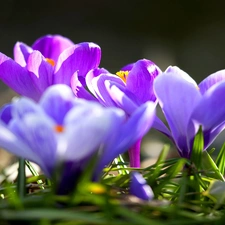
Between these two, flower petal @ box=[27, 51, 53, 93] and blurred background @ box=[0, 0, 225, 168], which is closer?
flower petal @ box=[27, 51, 53, 93]

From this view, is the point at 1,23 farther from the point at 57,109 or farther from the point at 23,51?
the point at 57,109

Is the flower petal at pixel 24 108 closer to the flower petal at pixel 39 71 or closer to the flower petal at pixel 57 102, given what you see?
the flower petal at pixel 57 102

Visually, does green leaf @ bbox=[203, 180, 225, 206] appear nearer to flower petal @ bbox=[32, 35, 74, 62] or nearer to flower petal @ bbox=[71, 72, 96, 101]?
flower petal @ bbox=[71, 72, 96, 101]

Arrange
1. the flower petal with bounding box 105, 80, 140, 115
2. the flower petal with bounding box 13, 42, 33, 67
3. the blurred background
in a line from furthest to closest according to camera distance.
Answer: the blurred background < the flower petal with bounding box 13, 42, 33, 67 < the flower petal with bounding box 105, 80, 140, 115

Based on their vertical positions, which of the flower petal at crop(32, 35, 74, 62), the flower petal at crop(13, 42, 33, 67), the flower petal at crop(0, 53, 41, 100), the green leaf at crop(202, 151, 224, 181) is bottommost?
the green leaf at crop(202, 151, 224, 181)

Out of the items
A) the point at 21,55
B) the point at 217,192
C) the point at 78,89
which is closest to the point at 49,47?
the point at 21,55

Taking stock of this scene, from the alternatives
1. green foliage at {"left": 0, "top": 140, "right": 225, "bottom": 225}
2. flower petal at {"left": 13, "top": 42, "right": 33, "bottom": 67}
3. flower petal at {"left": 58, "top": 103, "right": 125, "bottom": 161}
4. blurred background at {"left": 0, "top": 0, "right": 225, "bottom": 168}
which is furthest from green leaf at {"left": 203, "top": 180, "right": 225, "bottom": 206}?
blurred background at {"left": 0, "top": 0, "right": 225, "bottom": 168}
